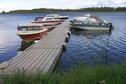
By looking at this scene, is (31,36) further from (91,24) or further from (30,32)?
(91,24)

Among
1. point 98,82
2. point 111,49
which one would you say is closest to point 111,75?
point 98,82

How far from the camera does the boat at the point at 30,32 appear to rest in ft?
73.7

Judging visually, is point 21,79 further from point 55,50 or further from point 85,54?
point 85,54

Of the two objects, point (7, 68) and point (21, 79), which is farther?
point (7, 68)

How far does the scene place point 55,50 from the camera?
1573 cm

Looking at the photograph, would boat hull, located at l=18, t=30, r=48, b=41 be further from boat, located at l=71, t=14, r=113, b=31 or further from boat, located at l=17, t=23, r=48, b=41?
boat, located at l=71, t=14, r=113, b=31

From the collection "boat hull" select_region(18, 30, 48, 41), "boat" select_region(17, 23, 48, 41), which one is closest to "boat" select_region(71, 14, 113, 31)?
"boat" select_region(17, 23, 48, 41)

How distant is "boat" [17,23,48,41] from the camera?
73.7 feet

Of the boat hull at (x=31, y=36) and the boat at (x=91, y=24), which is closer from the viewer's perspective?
the boat hull at (x=31, y=36)

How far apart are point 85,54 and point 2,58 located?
5605 mm

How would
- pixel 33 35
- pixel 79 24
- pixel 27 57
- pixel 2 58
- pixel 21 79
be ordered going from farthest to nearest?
pixel 79 24 < pixel 33 35 < pixel 2 58 < pixel 27 57 < pixel 21 79

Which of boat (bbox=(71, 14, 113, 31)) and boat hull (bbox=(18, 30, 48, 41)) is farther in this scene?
boat (bbox=(71, 14, 113, 31))

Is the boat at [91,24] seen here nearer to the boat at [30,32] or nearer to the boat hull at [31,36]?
the boat at [30,32]

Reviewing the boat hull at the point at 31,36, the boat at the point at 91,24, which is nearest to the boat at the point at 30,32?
the boat hull at the point at 31,36
